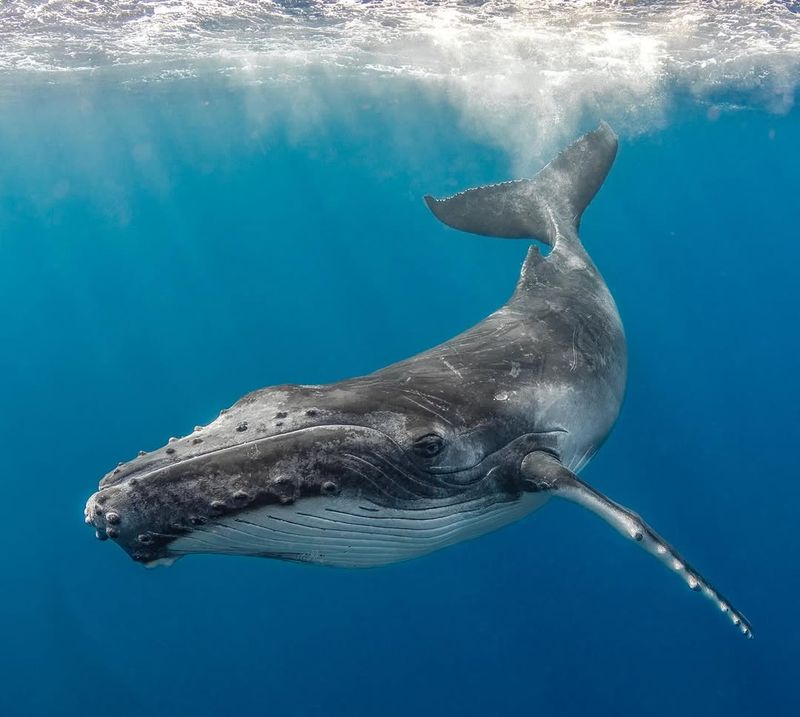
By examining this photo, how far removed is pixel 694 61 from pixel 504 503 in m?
30.8

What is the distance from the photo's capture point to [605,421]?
25.3 feet

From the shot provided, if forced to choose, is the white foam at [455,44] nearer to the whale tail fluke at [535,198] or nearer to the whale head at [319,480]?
the whale tail fluke at [535,198]

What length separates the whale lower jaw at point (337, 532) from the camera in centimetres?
430

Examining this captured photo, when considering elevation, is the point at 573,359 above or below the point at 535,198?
below

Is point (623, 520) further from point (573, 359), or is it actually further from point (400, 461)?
point (573, 359)

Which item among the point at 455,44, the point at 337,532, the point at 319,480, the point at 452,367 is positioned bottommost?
the point at 337,532

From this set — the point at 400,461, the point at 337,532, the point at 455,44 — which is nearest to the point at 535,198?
the point at 400,461

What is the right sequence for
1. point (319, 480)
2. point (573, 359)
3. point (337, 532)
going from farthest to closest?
point (573, 359) < point (337, 532) < point (319, 480)

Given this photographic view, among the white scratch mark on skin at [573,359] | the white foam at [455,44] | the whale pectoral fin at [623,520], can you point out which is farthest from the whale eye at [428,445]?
the white foam at [455,44]

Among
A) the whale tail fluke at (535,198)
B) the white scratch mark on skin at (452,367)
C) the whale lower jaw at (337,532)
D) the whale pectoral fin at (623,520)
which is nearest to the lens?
the whale lower jaw at (337,532)

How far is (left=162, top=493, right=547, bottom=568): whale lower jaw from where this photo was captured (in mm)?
4305

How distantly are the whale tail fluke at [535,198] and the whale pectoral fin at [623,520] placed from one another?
6616 mm

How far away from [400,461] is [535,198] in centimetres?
796

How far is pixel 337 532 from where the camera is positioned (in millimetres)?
4734
